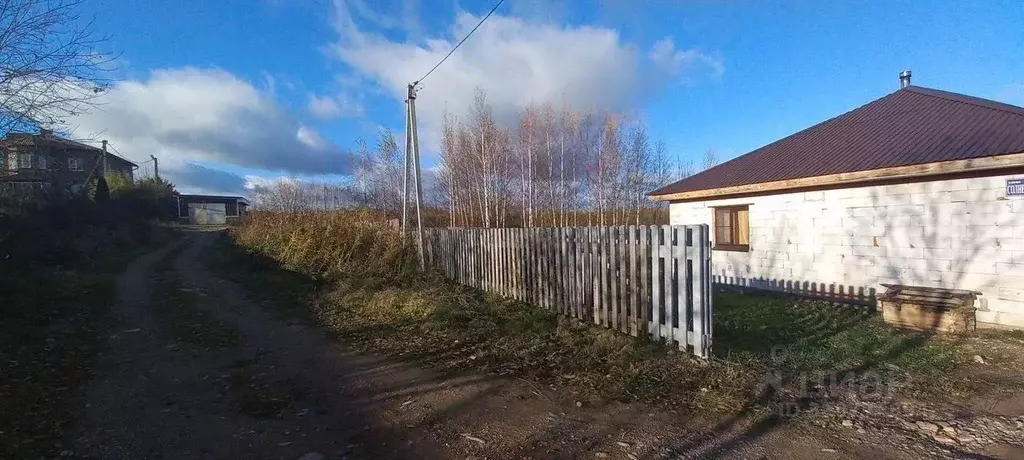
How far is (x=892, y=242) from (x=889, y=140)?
204cm

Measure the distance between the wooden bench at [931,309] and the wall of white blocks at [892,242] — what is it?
0.39m

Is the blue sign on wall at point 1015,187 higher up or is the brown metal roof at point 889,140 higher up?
the brown metal roof at point 889,140

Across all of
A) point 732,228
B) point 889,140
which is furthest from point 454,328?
point 889,140

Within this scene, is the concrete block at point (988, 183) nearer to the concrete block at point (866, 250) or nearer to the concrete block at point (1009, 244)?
the concrete block at point (1009, 244)

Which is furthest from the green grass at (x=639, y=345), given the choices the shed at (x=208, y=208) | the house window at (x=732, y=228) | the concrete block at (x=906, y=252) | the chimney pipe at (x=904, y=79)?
the shed at (x=208, y=208)

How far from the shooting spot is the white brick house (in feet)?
21.7

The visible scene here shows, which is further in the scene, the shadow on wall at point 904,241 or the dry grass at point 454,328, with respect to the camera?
the shadow on wall at point 904,241

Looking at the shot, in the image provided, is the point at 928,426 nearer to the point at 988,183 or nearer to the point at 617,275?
the point at 617,275

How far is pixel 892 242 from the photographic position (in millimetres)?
7812

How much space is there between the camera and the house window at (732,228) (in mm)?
10688

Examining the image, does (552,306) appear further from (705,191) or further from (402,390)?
(705,191)

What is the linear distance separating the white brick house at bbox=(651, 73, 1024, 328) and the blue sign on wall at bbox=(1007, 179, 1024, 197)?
23 mm

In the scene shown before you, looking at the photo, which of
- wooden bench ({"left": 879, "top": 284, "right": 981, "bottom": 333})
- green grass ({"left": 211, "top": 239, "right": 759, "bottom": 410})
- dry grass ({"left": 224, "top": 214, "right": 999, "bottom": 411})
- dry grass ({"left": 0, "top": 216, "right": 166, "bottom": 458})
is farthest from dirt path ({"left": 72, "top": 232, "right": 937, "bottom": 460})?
wooden bench ({"left": 879, "top": 284, "right": 981, "bottom": 333})

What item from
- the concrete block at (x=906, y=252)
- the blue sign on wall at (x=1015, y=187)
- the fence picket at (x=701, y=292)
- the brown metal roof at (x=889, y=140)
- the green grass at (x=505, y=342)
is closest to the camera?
the green grass at (x=505, y=342)
